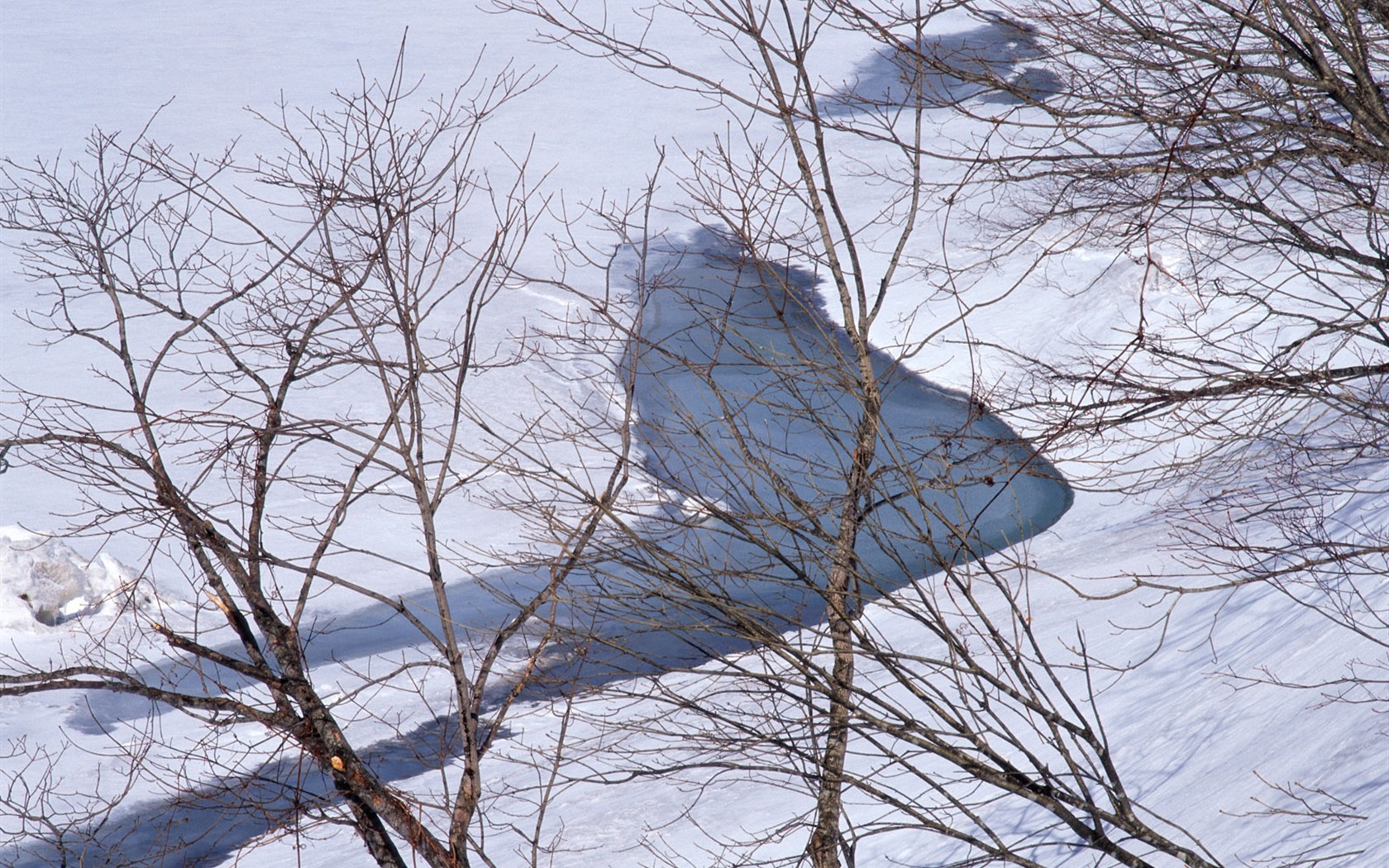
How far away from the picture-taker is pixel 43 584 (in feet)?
34.1

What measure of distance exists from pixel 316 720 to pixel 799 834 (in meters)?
3.95

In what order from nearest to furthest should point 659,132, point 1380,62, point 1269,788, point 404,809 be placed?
point 404,809 < point 1380,62 < point 1269,788 < point 659,132

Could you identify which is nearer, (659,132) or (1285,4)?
(1285,4)

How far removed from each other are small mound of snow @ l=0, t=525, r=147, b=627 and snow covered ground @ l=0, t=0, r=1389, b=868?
0.7 inches

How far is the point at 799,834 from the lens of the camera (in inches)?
305

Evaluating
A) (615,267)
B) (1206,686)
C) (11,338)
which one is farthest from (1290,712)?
(11,338)


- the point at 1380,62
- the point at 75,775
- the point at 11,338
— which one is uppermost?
the point at 11,338

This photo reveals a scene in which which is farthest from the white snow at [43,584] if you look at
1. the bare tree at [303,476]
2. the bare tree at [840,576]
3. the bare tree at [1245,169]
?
the bare tree at [1245,169]

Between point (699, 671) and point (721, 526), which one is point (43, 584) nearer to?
point (721, 526)

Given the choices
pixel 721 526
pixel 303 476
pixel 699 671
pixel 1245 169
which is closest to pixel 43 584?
pixel 721 526

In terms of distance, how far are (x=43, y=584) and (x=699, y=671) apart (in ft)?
30.6

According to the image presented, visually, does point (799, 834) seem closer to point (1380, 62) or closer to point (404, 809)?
point (404, 809)

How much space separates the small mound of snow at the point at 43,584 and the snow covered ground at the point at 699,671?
0.06ft

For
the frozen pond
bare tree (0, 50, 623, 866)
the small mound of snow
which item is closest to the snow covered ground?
the small mound of snow
